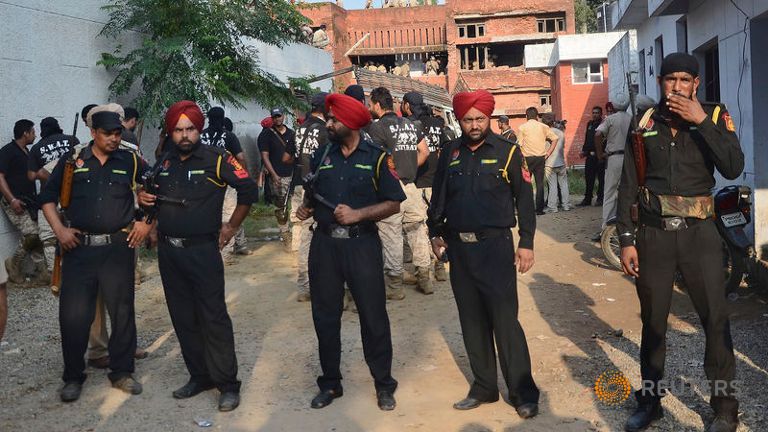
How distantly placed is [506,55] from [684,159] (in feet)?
136

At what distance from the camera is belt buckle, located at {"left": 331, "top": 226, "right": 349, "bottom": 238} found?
196 inches

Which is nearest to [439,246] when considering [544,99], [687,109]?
[687,109]

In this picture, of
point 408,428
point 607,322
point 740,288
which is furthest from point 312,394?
point 740,288

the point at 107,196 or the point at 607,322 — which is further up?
the point at 107,196

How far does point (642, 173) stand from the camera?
437cm

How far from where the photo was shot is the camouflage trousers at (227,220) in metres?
9.55

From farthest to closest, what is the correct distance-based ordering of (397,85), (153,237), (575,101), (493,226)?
(575,101) < (397,85) < (153,237) < (493,226)

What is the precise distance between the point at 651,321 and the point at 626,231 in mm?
514

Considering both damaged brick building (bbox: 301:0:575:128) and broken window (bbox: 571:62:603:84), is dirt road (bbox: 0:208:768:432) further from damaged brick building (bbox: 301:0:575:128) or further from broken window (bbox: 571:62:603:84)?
damaged brick building (bbox: 301:0:575:128)

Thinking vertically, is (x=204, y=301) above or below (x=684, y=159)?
below

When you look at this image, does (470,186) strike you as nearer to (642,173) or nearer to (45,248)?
(642,173)

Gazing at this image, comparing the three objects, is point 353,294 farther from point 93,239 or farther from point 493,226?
point 93,239

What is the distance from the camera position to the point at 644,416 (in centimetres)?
439

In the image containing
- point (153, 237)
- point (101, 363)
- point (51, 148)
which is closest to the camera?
point (153, 237)
